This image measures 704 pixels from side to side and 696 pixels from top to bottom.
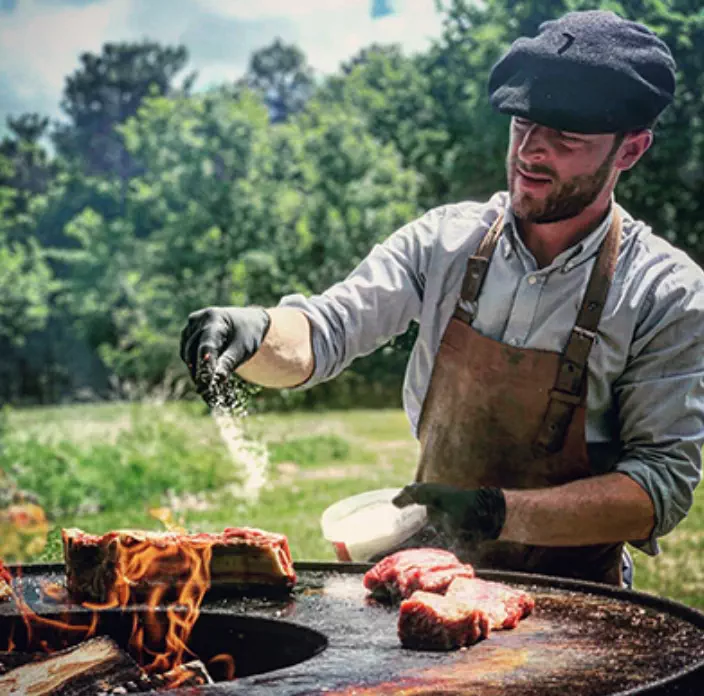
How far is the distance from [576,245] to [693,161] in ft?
38.8

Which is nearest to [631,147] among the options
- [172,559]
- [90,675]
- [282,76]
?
[172,559]

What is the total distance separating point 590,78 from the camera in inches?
120

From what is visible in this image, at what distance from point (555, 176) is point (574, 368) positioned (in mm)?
528

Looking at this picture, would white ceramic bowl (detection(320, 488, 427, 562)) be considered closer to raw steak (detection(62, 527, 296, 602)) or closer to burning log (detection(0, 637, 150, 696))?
raw steak (detection(62, 527, 296, 602))

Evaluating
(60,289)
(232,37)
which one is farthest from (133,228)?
(232,37)

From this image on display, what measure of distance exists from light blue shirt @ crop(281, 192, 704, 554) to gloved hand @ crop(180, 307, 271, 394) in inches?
14.7

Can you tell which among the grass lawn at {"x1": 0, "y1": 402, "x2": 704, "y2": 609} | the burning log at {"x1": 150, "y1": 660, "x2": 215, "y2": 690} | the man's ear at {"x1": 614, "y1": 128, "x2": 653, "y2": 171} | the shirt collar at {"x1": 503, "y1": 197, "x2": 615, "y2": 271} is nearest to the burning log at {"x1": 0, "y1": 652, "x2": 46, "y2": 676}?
the burning log at {"x1": 150, "y1": 660, "x2": 215, "y2": 690}

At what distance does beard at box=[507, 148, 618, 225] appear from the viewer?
122 inches

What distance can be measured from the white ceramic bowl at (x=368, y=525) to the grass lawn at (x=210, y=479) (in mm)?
3714

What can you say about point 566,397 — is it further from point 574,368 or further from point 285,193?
point 285,193

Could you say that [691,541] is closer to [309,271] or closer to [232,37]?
[309,271]

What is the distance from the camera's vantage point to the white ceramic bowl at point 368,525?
3.30 meters

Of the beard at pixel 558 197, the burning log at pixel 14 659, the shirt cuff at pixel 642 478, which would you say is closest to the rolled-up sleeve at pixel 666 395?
the shirt cuff at pixel 642 478

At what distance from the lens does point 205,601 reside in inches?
110
